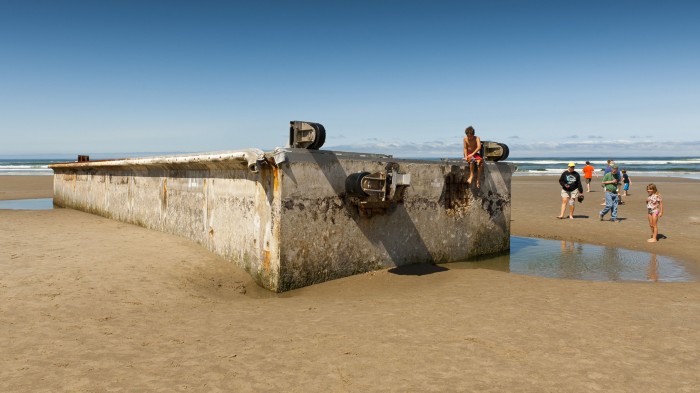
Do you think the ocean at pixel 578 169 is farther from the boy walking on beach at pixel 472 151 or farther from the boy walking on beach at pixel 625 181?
the boy walking on beach at pixel 472 151

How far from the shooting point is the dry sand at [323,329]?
3.81 metres

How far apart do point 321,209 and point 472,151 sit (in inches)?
152

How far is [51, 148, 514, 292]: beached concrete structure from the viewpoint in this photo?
687cm

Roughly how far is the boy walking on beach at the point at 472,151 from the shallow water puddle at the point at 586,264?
5.92 feet

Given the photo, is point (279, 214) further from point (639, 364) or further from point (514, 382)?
point (639, 364)

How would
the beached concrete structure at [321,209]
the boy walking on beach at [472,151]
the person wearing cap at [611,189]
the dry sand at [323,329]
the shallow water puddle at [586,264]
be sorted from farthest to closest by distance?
the person wearing cap at [611,189], the boy walking on beach at [472,151], the shallow water puddle at [586,264], the beached concrete structure at [321,209], the dry sand at [323,329]

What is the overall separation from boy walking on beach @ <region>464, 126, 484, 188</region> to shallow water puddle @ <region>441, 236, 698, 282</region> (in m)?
1.81

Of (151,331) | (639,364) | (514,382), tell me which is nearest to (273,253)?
(151,331)

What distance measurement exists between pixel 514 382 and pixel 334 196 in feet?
13.6

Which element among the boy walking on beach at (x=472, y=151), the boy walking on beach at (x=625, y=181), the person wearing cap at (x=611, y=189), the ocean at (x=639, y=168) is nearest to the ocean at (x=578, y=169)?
the ocean at (x=639, y=168)

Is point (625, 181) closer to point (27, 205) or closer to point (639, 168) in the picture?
point (27, 205)

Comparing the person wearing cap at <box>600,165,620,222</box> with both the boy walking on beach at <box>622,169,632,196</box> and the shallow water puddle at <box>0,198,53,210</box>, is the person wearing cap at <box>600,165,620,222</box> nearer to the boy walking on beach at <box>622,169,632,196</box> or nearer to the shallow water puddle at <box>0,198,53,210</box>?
the boy walking on beach at <box>622,169,632,196</box>

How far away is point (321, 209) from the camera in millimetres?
7180

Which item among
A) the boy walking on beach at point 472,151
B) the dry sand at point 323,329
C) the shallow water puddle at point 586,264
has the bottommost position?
the shallow water puddle at point 586,264
